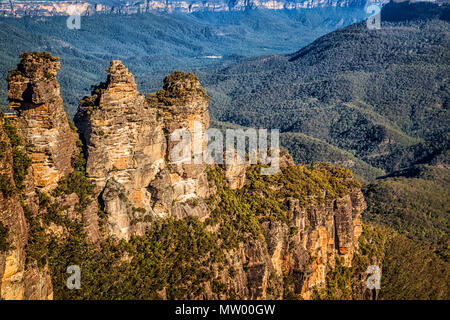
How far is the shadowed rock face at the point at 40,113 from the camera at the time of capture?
32969 millimetres

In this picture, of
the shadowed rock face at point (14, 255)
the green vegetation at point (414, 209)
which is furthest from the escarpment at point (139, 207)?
the green vegetation at point (414, 209)

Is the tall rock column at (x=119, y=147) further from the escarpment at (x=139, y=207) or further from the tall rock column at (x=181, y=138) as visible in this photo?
the tall rock column at (x=181, y=138)

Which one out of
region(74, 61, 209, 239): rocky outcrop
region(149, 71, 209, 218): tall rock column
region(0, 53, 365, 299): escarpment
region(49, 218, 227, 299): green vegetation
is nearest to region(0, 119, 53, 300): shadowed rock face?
region(0, 53, 365, 299): escarpment

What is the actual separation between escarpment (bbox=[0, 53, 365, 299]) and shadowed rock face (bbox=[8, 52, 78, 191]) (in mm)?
76

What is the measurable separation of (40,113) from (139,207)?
10.9 metres

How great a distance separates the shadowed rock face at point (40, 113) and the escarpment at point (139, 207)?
8 centimetres

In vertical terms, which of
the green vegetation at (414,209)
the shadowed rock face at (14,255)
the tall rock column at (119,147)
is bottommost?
the green vegetation at (414,209)

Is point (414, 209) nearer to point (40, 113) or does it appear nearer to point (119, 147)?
point (119, 147)

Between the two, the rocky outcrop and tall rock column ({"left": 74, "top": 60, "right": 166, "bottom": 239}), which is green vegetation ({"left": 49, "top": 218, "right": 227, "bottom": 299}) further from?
tall rock column ({"left": 74, "top": 60, "right": 166, "bottom": 239})

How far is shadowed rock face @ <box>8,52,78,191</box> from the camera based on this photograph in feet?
108

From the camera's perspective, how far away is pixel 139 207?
3928cm

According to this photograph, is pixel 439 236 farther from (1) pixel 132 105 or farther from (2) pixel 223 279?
(1) pixel 132 105
